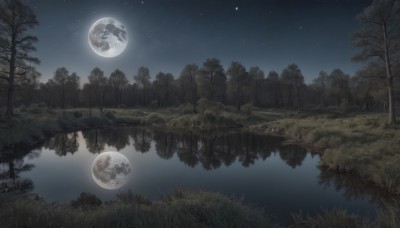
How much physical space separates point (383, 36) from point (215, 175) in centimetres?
1944

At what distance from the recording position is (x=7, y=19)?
1942 centimetres

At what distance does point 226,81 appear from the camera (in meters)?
62.6

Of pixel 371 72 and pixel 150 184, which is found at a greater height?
pixel 371 72

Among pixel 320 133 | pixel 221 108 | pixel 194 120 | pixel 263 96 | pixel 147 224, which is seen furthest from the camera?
pixel 263 96

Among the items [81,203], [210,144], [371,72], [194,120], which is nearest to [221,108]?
[194,120]

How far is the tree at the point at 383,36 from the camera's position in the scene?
18656 millimetres

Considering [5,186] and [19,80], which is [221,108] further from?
[5,186]

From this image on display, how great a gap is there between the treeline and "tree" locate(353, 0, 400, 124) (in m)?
23.3

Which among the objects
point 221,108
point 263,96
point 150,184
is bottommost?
point 150,184

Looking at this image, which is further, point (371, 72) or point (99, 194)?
point (371, 72)

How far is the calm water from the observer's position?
8617 mm

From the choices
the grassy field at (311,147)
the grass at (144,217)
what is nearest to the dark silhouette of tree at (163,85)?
the grassy field at (311,147)

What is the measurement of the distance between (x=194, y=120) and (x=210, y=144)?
591 inches

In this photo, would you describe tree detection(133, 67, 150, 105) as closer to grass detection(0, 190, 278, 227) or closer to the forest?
the forest
